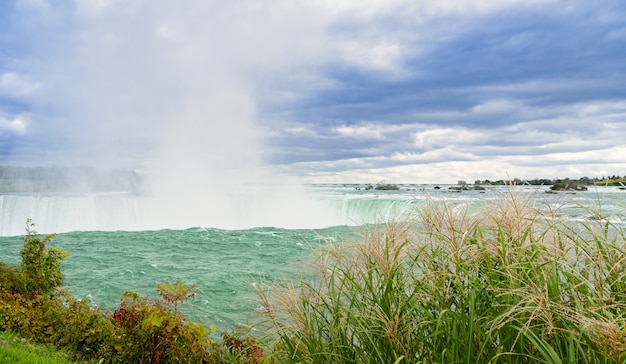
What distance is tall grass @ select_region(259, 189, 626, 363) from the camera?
7.46ft

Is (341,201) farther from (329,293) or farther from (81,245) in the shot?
(329,293)

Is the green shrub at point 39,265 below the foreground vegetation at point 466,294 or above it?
below

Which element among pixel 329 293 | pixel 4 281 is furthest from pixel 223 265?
pixel 329 293

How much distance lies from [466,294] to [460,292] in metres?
0.04

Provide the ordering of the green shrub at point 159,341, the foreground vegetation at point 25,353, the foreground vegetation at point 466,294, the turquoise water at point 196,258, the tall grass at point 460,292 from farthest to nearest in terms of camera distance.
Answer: the turquoise water at point 196,258, the green shrub at point 159,341, the foreground vegetation at point 25,353, the tall grass at point 460,292, the foreground vegetation at point 466,294

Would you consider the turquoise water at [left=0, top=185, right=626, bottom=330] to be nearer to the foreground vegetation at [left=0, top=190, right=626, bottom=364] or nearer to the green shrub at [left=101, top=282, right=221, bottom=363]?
the foreground vegetation at [left=0, top=190, right=626, bottom=364]

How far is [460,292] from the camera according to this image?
2516 mm

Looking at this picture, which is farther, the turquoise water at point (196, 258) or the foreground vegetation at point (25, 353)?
the turquoise water at point (196, 258)

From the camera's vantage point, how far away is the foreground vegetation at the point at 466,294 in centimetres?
217

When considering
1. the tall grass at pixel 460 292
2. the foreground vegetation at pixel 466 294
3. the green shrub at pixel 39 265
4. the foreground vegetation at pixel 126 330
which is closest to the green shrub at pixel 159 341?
the foreground vegetation at pixel 126 330

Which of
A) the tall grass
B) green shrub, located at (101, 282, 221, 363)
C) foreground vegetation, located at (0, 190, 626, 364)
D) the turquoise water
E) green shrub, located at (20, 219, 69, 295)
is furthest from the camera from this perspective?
the turquoise water

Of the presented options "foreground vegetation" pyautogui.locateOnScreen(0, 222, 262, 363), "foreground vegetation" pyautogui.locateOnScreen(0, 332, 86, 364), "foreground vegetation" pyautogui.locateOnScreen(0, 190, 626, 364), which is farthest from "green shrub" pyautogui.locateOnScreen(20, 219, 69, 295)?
"foreground vegetation" pyautogui.locateOnScreen(0, 190, 626, 364)

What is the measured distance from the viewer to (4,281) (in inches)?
301

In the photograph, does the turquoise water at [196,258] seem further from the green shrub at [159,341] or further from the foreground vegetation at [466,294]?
the green shrub at [159,341]
